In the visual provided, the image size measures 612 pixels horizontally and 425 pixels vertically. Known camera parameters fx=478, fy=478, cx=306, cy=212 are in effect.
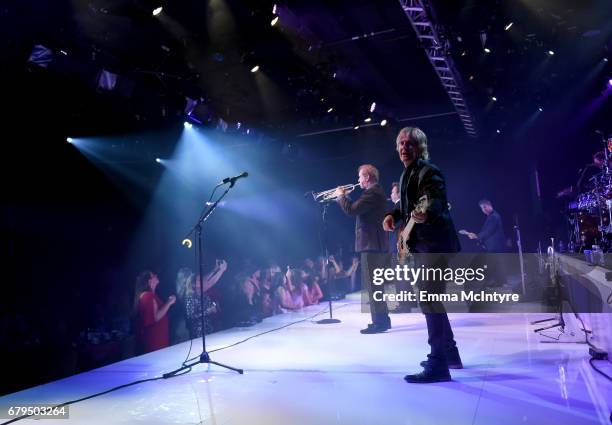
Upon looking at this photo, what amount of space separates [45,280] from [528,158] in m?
12.9

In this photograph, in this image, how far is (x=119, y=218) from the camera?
9258 mm

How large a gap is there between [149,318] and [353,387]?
3.02 meters

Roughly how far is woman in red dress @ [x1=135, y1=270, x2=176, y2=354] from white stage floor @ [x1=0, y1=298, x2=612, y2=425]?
1.05ft

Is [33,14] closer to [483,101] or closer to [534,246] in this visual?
[483,101]

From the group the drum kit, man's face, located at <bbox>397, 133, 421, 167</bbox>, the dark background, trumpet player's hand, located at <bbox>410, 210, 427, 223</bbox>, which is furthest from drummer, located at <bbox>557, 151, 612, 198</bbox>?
trumpet player's hand, located at <bbox>410, 210, 427, 223</bbox>

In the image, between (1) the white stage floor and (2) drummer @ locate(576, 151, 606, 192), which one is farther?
(2) drummer @ locate(576, 151, 606, 192)

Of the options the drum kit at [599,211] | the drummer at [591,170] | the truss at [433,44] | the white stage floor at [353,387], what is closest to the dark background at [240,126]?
the truss at [433,44]

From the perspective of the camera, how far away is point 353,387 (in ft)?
10.8

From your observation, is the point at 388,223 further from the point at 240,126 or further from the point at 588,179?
the point at 588,179

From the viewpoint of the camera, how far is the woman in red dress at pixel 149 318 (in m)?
5.36

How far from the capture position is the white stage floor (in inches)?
105

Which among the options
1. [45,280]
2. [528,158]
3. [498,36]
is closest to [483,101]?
[498,36]

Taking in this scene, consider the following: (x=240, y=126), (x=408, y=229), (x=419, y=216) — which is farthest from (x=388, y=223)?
(x=240, y=126)

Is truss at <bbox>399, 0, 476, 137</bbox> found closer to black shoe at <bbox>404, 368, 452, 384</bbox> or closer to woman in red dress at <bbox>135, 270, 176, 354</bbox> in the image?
woman in red dress at <bbox>135, 270, 176, 354</bbox>
